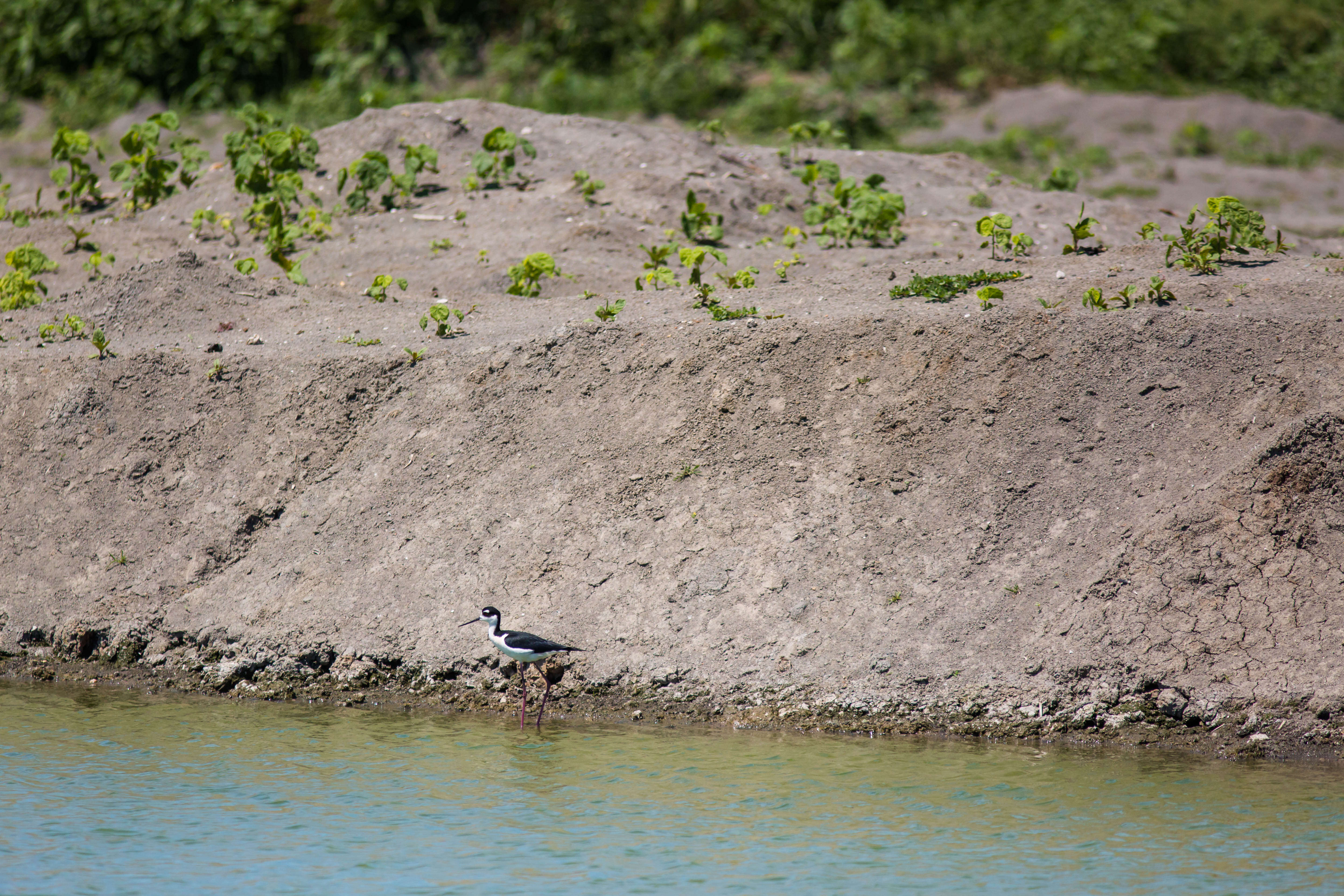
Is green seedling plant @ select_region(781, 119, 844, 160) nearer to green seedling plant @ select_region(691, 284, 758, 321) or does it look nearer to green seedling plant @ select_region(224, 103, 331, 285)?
green seedling plant @ select_region(691, 284, 758, 321)

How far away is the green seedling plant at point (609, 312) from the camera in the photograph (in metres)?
8.92

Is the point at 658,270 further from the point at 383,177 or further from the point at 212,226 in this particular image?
the point at 212,226

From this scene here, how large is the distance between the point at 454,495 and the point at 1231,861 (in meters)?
4.96

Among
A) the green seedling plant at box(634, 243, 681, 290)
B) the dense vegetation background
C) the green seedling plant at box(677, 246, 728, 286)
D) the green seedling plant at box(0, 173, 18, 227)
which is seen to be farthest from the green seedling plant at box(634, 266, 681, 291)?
the dense vegetation background

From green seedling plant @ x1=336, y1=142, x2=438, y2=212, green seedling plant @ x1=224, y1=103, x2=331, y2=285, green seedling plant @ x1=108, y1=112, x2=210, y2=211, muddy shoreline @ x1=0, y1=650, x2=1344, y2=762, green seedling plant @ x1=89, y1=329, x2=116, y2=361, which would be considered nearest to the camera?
muddy shoreline @ x1=0, y1=650, x2=1344, y2=762

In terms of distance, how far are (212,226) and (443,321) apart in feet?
13.8

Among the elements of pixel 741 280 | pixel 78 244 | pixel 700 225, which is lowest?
pixel 741 280

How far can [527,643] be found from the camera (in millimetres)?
6688

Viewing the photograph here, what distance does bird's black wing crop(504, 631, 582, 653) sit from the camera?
6.68m

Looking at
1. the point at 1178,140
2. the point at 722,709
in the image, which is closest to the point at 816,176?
the point at 722,709

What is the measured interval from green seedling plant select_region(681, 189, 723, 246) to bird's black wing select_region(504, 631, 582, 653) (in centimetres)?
544

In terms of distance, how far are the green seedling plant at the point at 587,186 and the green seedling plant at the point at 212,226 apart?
331 cm

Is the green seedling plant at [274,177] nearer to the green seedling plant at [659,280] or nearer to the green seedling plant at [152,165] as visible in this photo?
the green seedling plant at [152,165]

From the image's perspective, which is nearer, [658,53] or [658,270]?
[658,270]
